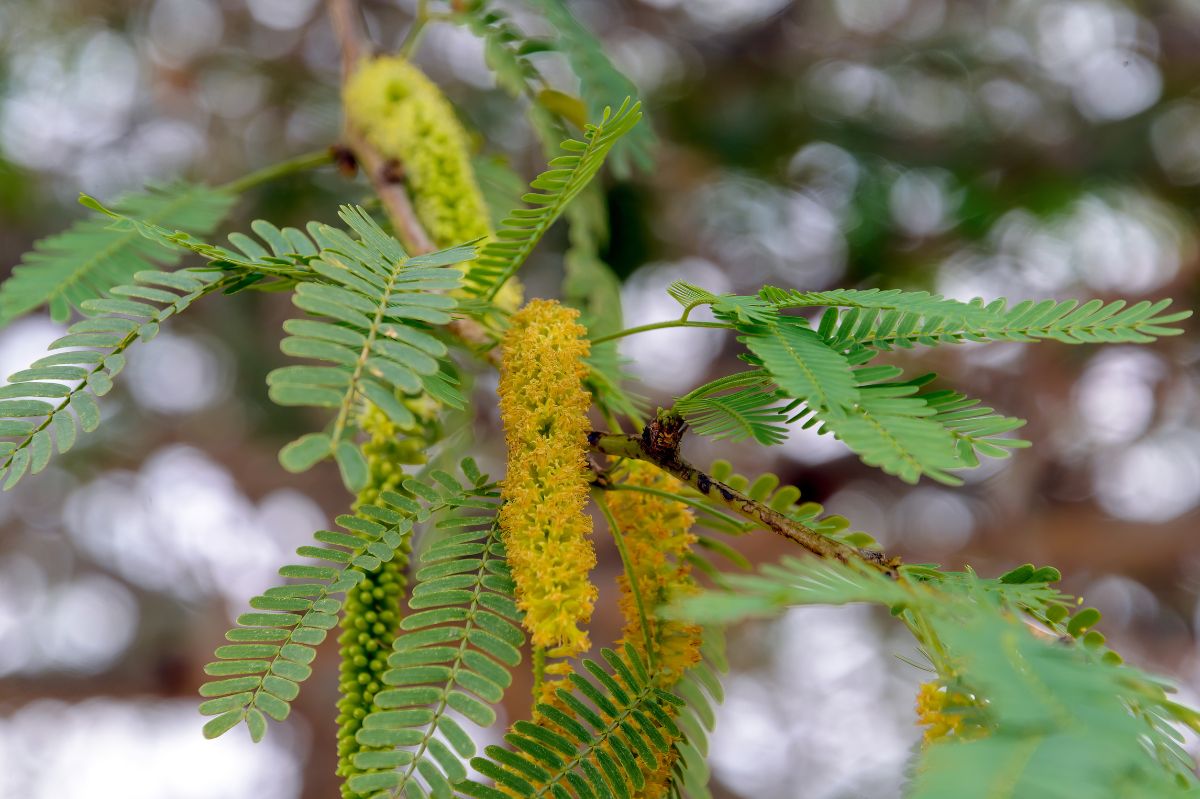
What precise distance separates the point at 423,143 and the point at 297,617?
2.03 feet

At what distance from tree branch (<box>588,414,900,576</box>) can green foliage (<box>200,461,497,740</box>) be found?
135 mm

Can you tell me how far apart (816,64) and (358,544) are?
7.26 feet

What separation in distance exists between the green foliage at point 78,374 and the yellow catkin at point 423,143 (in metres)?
0.34

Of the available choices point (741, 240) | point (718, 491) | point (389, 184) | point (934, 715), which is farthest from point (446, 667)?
point (741, 240)

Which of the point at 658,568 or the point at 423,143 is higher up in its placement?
the point at 423,143

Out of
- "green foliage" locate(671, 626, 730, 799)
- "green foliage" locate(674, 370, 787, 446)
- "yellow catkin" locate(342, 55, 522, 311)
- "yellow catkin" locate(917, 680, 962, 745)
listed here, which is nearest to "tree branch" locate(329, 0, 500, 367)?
"yellow catkin" locate(342, 55, 522, 311)

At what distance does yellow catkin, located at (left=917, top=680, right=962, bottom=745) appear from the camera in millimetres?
626

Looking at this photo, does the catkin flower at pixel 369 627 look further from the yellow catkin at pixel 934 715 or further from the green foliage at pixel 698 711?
the yellow catkin at pixel 934 715

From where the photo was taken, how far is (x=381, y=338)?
1.94 feet

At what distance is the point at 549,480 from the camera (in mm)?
677

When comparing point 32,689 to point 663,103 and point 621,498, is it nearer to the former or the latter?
point 663,103

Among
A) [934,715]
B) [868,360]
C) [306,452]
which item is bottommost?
[934,715]

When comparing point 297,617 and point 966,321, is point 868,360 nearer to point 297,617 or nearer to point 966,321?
point 966,321

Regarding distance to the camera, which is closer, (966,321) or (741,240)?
(966,321)
